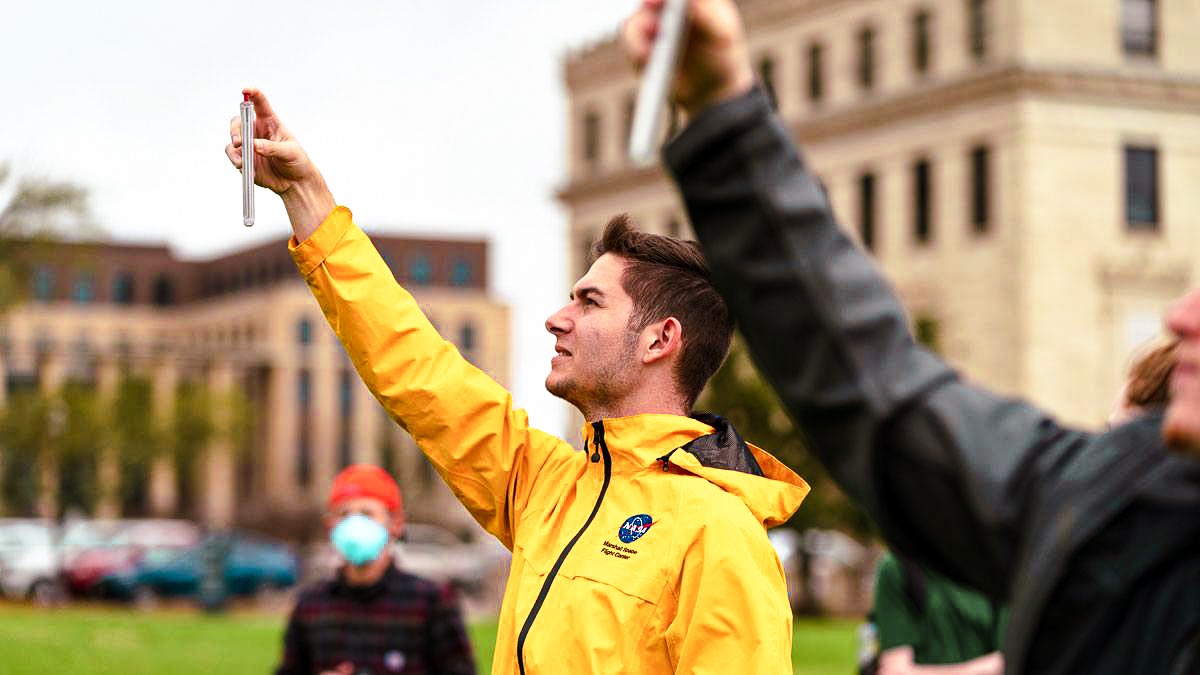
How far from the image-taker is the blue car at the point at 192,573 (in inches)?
1665

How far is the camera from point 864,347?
1.96 metres

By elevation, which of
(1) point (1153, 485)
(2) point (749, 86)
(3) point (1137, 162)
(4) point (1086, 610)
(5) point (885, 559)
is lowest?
(5) point (885, 559)

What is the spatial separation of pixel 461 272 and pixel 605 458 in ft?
373

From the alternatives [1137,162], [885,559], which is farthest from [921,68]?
[885,559]

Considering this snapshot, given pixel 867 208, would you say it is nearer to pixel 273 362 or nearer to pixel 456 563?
pixel 456 563

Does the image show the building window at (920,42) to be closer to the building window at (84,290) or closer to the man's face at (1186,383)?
the man's face at (1186,383)

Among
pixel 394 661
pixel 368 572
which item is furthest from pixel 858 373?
pixel 368 572

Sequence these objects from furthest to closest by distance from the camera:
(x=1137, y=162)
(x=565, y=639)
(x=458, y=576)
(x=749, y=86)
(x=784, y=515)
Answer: (x=1137, y=162)
(x=458, y=576)
(x=784, y=515)
(x=565, y=639)
(x=749, y=86)

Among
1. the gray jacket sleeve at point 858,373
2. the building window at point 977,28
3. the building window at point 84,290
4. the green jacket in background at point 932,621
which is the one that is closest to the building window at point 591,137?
the building window at point 977,28

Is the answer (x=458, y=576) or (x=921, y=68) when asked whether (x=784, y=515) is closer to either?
(x=458, y=576)

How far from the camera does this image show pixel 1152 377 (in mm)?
3037

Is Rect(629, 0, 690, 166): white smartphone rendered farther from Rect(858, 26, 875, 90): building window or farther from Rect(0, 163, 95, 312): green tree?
Rect(858, 26, 875, 90): building window

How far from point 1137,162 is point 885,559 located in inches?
1922

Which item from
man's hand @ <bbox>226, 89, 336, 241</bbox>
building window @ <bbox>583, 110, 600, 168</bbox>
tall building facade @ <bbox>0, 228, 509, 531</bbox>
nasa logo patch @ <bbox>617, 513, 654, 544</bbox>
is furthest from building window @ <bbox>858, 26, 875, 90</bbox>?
man's hand @ <bbox>226, 89, 336, 241</bbox>
